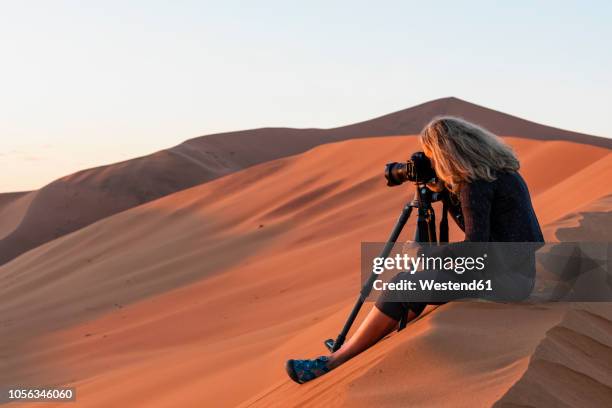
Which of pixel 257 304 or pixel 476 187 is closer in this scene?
pixel 476 187

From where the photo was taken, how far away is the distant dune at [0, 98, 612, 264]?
132 feet

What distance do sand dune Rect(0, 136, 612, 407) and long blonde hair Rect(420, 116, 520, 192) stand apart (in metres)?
0.71

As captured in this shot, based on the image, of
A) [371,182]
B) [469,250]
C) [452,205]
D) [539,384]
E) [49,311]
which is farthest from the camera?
[371,182]

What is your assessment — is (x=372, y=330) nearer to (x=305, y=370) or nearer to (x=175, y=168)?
(x=305, y=370)

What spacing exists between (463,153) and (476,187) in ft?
0.56

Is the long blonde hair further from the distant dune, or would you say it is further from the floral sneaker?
the distant dune

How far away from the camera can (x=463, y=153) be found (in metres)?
3.93

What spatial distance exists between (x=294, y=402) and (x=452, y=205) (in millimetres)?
1257

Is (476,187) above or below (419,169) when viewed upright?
below

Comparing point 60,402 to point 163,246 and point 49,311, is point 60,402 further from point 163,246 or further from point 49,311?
point 163,246

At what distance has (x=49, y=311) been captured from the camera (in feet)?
53.1

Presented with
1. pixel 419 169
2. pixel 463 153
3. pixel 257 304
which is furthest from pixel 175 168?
pixel 463 153

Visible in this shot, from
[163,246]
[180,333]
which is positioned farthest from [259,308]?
[163,246]

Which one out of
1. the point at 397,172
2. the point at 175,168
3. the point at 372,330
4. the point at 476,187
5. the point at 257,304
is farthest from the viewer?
the point at 175,168
